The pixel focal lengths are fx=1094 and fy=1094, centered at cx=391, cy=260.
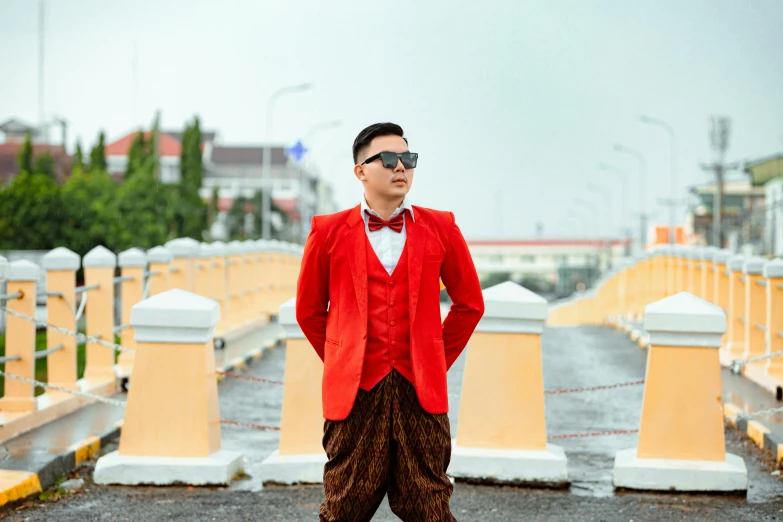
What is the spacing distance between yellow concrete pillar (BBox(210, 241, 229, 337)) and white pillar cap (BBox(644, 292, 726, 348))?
10.2 meters


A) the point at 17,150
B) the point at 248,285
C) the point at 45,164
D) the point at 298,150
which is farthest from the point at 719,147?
the point at 17,150

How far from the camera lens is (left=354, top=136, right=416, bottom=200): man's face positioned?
13.9 ft

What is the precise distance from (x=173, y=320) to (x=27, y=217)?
42148mm

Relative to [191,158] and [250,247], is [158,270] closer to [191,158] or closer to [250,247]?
[250,247]

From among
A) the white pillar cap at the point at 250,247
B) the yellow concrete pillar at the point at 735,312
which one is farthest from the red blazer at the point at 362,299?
the white pillar cap at the point at 250,247

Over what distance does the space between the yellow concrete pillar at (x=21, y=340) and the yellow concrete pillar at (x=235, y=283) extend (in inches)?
344

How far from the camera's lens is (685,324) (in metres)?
7.11

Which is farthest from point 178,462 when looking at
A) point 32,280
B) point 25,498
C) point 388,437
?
point 388,437

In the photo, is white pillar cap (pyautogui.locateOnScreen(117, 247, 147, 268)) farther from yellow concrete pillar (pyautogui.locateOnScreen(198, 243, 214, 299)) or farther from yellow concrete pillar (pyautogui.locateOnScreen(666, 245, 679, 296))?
yellow concrete pillar (pyautogui.locateOnScreen(666, 245, 679, 296))

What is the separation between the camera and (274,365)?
1469cm

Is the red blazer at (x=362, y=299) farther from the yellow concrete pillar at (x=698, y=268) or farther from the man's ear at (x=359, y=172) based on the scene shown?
the yellow concrete pillar at (x=698, y=268)

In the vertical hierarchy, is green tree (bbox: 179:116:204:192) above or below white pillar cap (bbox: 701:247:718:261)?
above

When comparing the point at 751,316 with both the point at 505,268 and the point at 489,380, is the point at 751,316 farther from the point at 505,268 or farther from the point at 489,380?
the point at 505,268

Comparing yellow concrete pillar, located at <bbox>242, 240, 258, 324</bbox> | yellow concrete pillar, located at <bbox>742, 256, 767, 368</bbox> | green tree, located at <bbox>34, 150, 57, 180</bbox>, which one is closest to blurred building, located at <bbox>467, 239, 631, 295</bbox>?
green tree, located at <bbox>34, 150, 57, 180</bbox>
